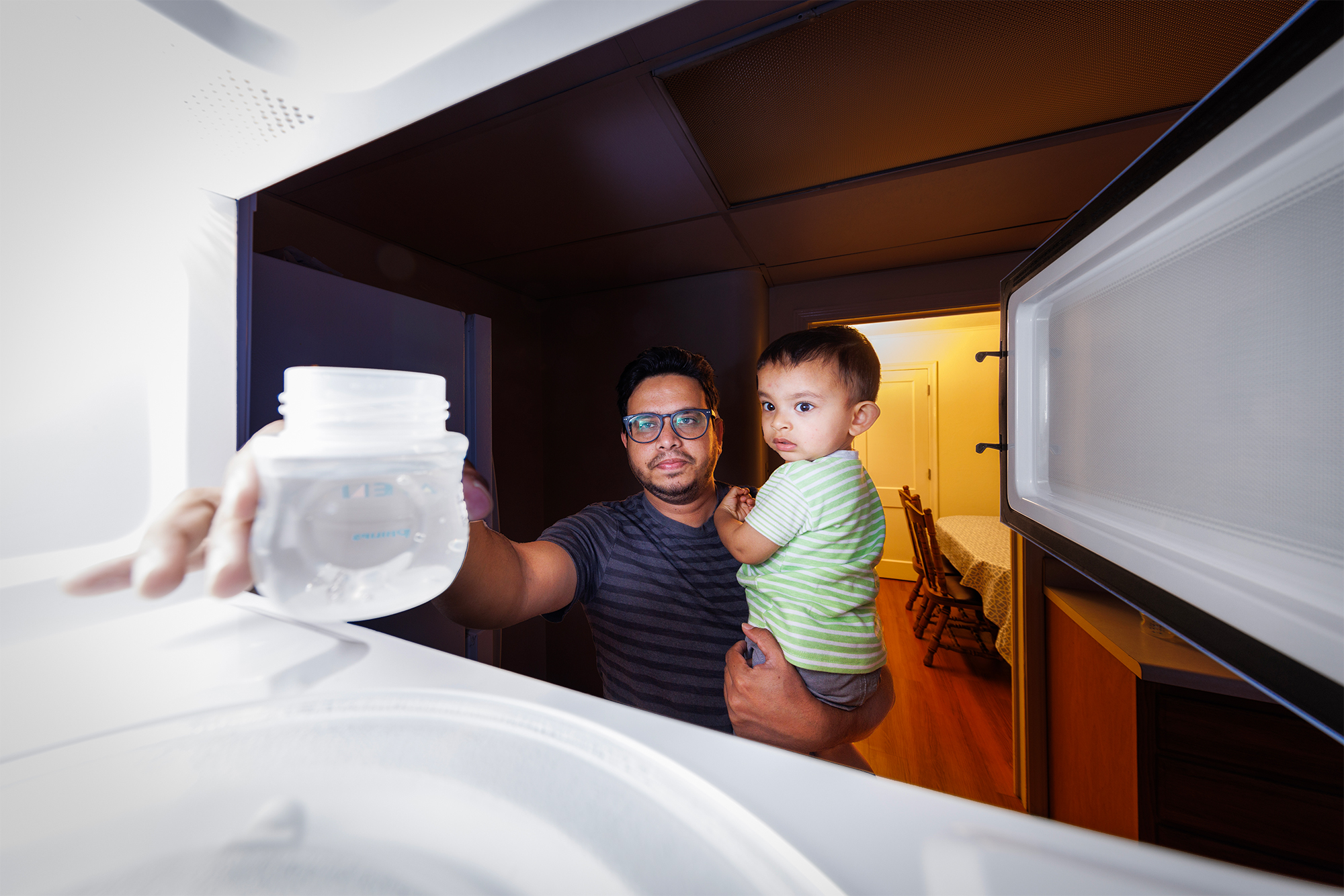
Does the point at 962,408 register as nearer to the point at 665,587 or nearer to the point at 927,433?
the point at 927,433

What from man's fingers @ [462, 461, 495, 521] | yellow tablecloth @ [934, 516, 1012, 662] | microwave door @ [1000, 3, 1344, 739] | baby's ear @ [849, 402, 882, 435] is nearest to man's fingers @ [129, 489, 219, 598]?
man's fingers @ [462, 461, 495, 521]

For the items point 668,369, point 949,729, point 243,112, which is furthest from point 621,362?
point 949,729

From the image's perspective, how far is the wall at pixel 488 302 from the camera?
5.34 feet

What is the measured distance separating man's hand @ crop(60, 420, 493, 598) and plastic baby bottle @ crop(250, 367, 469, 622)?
0.04ft

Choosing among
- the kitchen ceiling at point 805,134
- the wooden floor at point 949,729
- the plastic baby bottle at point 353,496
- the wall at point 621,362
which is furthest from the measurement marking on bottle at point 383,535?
the wooden floor at point 949,729

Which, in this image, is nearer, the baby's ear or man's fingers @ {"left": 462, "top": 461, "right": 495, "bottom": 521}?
man's fingers @ {"left": 462, "top": 461, "right": 495, "bottom": 521}

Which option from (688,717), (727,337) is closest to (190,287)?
(688,717)

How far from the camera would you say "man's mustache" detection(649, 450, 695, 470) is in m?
1.57

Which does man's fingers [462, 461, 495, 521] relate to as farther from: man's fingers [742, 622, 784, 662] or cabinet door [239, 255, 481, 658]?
man's fingers [742, 622, 784, 662]

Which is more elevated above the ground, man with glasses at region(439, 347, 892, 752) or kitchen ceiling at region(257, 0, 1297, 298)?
kitchen ceiling at region(257, 0, 1297, 298)

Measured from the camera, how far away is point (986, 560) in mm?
2875

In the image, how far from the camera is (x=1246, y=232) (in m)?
0.47

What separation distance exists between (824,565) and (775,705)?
13.9 inches

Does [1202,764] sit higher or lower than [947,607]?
higher
